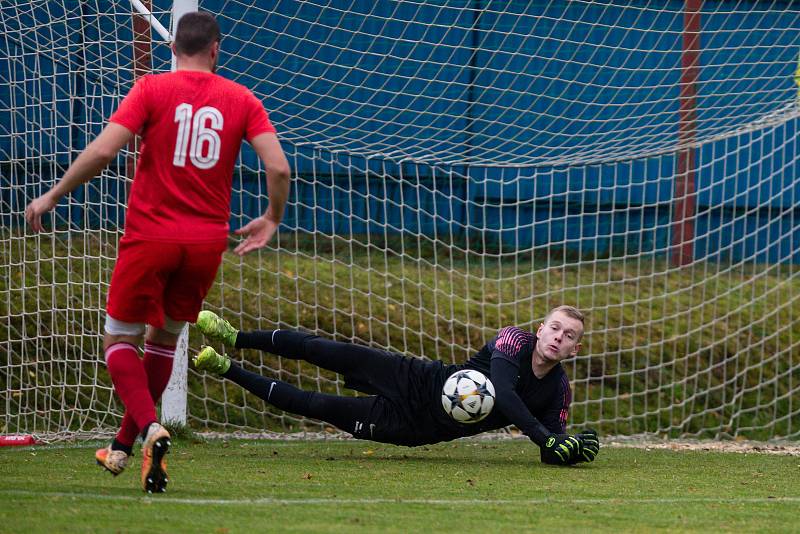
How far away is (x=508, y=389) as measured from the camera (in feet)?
19.7

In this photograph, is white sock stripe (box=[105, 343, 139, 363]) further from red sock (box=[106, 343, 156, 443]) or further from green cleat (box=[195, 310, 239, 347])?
green cleat (box=[195, 310, 239, 347])

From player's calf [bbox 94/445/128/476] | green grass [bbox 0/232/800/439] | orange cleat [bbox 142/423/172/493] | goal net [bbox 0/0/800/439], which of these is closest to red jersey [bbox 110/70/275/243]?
orange cleat [bbox 142/423/172/493]

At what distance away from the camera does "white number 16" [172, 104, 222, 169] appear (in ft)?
14.3

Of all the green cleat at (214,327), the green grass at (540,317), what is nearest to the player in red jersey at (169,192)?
the green cleat at (214,327)

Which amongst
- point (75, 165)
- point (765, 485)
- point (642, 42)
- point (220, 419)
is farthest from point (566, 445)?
point (642, 42)

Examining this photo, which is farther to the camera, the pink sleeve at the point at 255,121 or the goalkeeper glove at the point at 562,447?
the goalkeeper glove at the point at 562,447

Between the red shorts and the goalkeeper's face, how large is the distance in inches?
84.4

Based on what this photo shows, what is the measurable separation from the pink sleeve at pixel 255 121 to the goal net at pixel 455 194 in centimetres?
262

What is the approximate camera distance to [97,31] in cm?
736

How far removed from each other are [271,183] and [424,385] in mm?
2275

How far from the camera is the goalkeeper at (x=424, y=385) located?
6.02m

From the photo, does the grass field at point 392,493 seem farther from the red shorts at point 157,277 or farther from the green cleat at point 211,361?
the red shorts at point 157,277

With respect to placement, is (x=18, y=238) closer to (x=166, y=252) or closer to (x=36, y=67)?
(x=36, y=67)

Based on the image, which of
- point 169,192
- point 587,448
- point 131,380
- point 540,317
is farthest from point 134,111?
point 540,317
